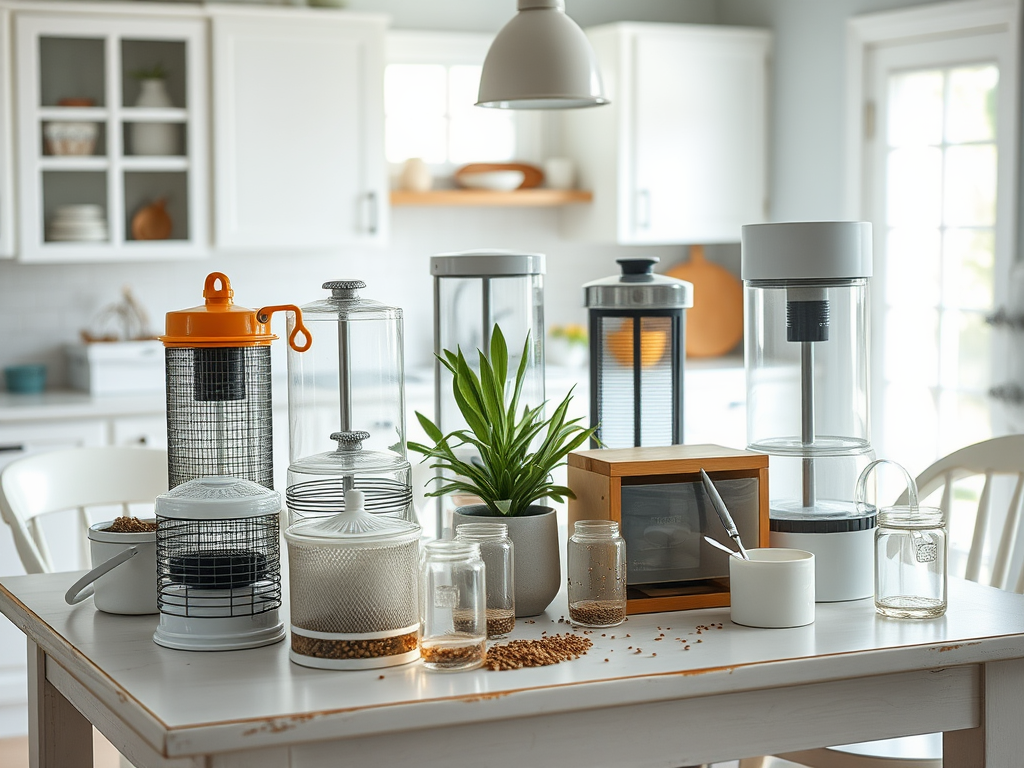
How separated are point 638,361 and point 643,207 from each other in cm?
282

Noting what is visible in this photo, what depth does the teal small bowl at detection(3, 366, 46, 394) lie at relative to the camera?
13.8ft

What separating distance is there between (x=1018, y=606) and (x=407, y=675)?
826 mm

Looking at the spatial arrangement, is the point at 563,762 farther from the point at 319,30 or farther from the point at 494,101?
the point at 319,30

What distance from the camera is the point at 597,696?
4.38 ft

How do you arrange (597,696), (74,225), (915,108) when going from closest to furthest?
(597,696)
(74,225)
(915,108)

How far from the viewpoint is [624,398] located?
204cm

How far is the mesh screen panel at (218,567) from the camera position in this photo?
1486 mm

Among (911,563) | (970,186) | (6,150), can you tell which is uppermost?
(6,150)

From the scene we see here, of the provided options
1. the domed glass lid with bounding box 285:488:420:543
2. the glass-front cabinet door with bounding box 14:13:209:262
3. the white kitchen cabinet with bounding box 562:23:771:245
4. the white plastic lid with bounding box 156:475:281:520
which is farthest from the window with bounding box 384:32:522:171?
the domed glass lid with bounding box 285:488:420:543

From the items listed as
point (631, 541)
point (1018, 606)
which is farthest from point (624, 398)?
point (1018, 606)

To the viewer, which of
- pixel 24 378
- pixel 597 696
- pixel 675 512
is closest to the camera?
pixel 597 696

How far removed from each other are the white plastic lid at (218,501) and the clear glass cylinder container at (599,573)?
379mm

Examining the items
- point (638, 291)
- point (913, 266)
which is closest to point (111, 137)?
point (638, 291)

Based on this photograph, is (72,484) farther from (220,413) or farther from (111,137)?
(111,137)
